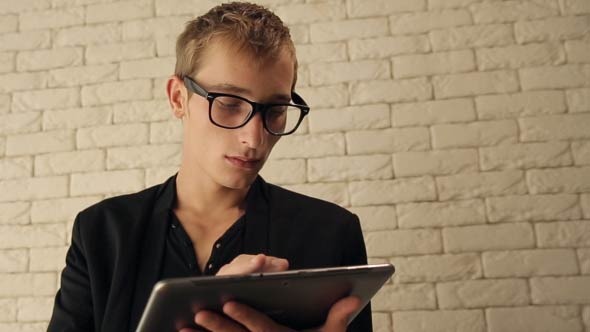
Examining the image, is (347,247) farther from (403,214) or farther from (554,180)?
(554,180)

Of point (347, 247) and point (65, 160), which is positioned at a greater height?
point (65, 160)

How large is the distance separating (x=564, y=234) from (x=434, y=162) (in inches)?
17.2

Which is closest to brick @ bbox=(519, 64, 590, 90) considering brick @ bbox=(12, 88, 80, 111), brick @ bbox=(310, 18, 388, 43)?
brick @ bbox=(310, 18, 388, 43)

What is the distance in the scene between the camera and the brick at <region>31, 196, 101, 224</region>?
1.49m

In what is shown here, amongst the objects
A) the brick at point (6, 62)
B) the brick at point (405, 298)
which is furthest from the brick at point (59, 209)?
the brick at point (405, 298)

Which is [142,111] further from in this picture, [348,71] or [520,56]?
[520,56]

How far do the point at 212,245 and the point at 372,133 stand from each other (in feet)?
2.46

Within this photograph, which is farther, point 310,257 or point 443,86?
point 443,86

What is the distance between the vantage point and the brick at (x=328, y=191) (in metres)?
1.42

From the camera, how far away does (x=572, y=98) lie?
1427mm

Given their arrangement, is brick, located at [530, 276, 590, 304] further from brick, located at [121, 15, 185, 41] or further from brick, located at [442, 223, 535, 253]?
brick, located at [121, 15, 185, 41]

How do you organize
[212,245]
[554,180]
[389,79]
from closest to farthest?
[212,245] < [554,180] < [389,79]

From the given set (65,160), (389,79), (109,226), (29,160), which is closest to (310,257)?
(109,226)

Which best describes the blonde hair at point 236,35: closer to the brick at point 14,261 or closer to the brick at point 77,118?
the brick at point 77,118
